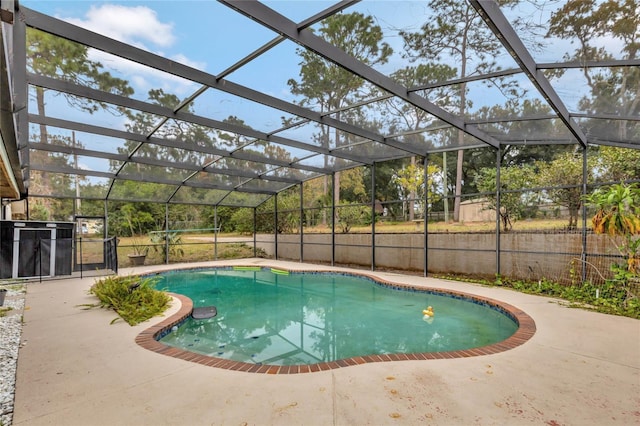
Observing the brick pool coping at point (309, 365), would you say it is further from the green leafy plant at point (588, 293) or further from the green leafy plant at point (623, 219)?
the green leafy plant at point (623, 219)

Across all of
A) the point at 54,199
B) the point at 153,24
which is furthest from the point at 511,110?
the point at 54,199

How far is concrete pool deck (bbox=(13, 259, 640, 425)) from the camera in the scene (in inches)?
86.7

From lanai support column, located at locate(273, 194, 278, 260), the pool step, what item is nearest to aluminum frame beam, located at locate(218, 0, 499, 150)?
the pool step

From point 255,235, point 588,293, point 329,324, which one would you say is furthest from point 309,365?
point 255,235

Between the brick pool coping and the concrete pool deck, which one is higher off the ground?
the concrete pool deck

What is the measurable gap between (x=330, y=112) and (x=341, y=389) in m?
4.84

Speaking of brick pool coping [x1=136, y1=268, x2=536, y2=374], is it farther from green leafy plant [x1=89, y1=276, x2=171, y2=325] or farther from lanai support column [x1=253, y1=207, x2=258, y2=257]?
lanai support column [x1=253, y1=207, x2=258, y2=257]

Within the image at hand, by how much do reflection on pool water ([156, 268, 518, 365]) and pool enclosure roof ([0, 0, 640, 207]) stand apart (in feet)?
12.0

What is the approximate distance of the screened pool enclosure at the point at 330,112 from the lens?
143 inches

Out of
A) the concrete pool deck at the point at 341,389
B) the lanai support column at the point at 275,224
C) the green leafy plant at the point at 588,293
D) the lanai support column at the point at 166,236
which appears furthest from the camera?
the lanai support column at the point at 275,224

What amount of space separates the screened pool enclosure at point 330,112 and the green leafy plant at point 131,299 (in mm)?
2530

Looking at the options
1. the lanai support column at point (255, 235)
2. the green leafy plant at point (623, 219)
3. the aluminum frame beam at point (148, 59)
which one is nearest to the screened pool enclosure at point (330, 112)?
the aluminum frame beam at point (148, 59)

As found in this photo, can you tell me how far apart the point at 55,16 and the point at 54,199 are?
30.2 ft

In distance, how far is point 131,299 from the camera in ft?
18.0
